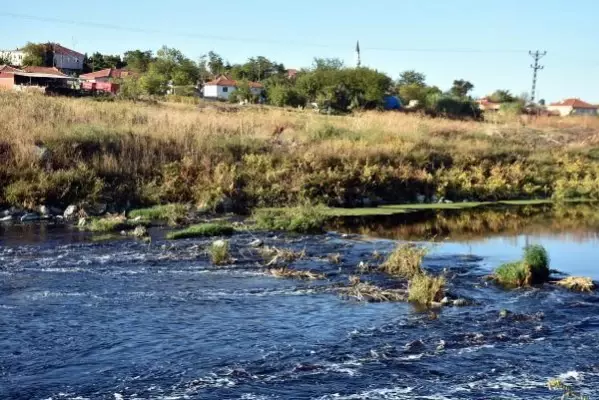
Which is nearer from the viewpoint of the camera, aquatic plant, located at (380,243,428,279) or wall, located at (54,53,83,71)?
aquatic plant, located at (380,243,428,279)

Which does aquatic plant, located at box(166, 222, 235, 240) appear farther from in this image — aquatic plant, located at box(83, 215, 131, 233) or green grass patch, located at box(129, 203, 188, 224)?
aquatic plant, located at box(83, 215, 131, 233)

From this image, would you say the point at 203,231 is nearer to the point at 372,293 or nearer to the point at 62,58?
the point at 372,293

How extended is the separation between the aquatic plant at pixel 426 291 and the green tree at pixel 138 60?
263 ft

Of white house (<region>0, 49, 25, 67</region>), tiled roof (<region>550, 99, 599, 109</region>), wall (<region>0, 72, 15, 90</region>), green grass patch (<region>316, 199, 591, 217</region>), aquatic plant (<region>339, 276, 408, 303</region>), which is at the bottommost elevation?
aquatic plant (<region>339, 276, 408, 303</region>)

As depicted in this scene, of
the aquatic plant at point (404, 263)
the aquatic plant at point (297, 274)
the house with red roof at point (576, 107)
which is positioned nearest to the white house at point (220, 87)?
the house with red roof at point (576, 107)

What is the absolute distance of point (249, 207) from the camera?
24625mm

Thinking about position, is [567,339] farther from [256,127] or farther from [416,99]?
[416,99]

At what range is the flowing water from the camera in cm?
924

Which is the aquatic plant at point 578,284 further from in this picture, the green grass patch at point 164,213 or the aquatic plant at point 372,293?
the green grass patch at point 164,213

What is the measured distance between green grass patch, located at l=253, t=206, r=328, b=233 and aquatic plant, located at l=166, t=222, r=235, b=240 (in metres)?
1.19

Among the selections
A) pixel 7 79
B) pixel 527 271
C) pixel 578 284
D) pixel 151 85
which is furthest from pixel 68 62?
pixel 578 284

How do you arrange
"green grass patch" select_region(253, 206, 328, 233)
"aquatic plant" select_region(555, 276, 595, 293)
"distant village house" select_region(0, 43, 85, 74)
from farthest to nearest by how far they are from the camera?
1. "distant village house" select_region(0, 43, 85, 74)
2. "green grass patch" select_region(253, 206, 328, 233)
3. "aquatic plant" select_region(555, 276, 595, 293)

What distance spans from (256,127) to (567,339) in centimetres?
2313

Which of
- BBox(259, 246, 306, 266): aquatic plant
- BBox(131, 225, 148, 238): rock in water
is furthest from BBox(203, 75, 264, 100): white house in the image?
BBox(259, 246, 306, 266): aquatic plant
